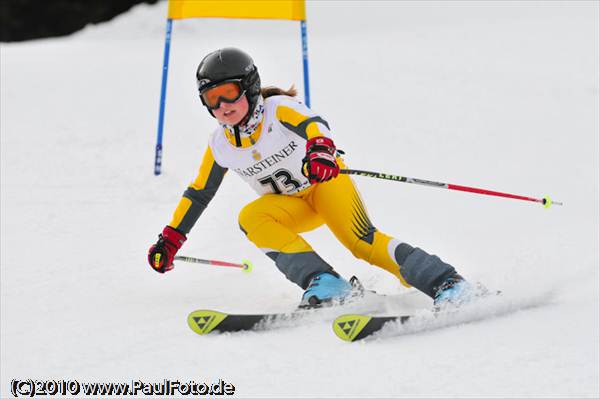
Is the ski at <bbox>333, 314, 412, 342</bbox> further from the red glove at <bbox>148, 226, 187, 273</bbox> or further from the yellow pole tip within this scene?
the yellow pole tip

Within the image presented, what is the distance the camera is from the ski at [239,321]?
11.3ft

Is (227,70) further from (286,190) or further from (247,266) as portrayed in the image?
(247,266)

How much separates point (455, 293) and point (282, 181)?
111 centimetres

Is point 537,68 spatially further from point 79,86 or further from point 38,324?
point 38,324

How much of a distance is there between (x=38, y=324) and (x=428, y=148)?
404 cm

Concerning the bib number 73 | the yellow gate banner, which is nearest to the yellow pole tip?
the bib number 73

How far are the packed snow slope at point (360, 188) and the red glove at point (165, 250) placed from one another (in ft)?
0.83

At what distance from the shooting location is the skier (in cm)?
359

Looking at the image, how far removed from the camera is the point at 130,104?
8.24 m

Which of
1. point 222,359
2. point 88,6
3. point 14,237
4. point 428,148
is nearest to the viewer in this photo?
point 222,359

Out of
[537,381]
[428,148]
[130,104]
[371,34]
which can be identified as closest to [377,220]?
[428,148]

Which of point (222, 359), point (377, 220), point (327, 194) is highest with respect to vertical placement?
point (327, 194)

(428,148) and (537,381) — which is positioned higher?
(537,381)

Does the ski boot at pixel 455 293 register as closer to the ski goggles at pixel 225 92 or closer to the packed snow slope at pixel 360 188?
the packed snow slope at pixel 360 188
